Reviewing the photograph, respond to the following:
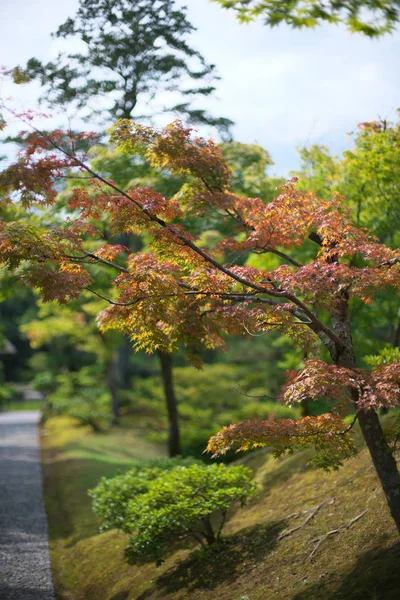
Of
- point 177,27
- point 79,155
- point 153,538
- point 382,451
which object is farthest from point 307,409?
point 79,155

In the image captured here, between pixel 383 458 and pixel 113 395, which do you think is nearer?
pixel 383 458

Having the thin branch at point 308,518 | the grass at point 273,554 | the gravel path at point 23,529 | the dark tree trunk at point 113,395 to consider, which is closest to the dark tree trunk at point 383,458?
the grass at point 273,554

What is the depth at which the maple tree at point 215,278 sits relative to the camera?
205 inches

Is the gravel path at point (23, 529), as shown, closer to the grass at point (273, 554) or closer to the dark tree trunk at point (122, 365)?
the grass at point (273, 554)

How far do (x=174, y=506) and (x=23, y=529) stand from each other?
12.9 ft

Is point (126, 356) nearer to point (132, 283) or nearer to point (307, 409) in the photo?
point (307, 409)

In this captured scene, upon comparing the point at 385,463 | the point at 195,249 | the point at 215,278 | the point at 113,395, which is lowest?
the point at 113,395

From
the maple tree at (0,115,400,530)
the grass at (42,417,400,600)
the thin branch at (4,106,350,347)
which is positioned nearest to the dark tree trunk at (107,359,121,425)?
the grass at (42,417,400,600)

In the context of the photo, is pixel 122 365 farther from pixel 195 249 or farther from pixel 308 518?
pixel 195 249

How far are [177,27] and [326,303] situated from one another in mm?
6434

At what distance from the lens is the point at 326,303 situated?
551 centimetres

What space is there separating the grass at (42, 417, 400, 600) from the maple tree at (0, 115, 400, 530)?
68cm

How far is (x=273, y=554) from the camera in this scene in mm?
6738

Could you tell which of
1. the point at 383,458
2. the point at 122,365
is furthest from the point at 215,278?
the point at 122,365
